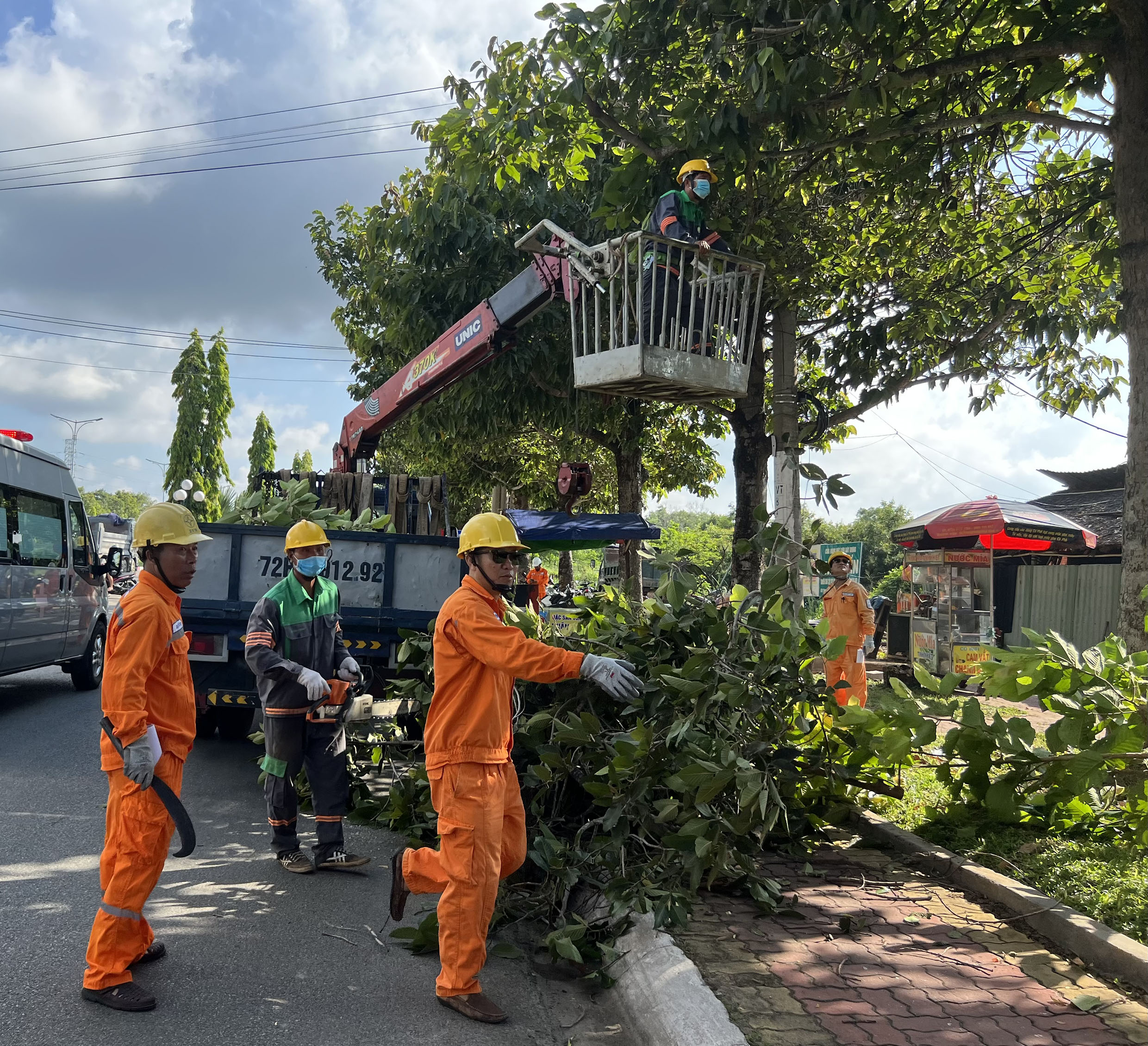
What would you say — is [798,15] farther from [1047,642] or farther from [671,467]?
[671,467]

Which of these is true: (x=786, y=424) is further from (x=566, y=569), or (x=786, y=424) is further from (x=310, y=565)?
(x=566, y=569)

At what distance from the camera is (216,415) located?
139 ft

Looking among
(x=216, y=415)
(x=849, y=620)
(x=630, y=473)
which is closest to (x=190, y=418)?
(x=216, y=415)

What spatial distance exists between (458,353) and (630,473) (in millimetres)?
8133

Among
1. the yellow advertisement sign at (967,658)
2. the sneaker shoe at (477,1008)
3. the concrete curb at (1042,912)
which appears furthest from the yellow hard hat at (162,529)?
the yellow advertisement sign at (967,658)

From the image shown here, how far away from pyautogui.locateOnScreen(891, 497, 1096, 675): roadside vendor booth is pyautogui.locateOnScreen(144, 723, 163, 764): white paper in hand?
1239 centimetres

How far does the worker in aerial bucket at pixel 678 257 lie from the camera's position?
5.27 metres

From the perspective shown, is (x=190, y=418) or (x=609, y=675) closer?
(x=609, y=675)

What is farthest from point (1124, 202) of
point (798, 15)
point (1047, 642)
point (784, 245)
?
point (784, 245)

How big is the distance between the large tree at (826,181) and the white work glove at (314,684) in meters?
3.64

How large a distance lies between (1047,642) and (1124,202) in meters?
2.57

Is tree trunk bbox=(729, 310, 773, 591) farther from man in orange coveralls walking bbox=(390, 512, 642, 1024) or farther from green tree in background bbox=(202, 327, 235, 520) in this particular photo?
green tree in background bbox=(202, 327, 235, 520)

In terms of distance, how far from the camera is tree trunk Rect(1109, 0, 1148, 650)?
17.2ft

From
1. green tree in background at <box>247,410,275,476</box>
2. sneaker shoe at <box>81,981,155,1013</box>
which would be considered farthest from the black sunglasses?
green tree in background at <box>247,410,275,476</box>
